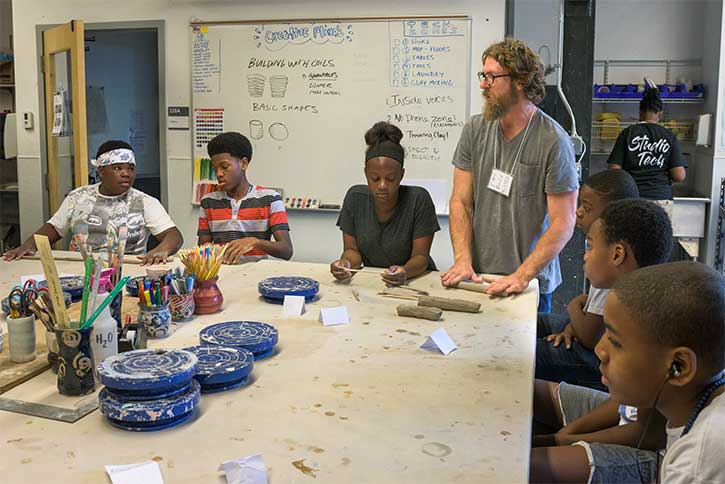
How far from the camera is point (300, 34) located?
485cm

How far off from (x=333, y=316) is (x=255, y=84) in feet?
11.1

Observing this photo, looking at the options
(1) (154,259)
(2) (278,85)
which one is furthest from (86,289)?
(2) (278,85)

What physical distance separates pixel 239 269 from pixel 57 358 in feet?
3.80

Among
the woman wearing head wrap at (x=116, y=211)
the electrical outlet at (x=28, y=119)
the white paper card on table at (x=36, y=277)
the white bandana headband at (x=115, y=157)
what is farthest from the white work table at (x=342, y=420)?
the electrical outlet at (x=28, y=119)

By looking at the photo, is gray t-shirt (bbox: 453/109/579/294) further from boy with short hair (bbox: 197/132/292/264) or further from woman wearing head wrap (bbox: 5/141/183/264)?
woman wearing head wrap (bbox: 5/141/183/264)

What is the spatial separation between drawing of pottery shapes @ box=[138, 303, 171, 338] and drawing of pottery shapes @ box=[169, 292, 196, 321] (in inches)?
4.4

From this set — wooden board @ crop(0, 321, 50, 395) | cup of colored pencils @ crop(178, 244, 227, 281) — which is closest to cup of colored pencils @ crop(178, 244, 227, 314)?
cup of colored pencils @ crop(178, 244, 227, 281)

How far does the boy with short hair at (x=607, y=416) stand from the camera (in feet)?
5.15

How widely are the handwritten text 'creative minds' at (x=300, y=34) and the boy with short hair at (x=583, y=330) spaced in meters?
2.70

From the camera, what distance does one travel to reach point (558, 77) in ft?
14.3

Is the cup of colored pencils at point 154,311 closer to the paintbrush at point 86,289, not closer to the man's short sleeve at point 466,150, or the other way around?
the paintbrush at point 86,289

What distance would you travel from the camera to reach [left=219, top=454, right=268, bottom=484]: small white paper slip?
3.51 feet

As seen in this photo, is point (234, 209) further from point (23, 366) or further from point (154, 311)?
point (23, 366)

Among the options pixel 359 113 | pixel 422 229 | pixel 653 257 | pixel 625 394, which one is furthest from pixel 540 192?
pixel 359 113
